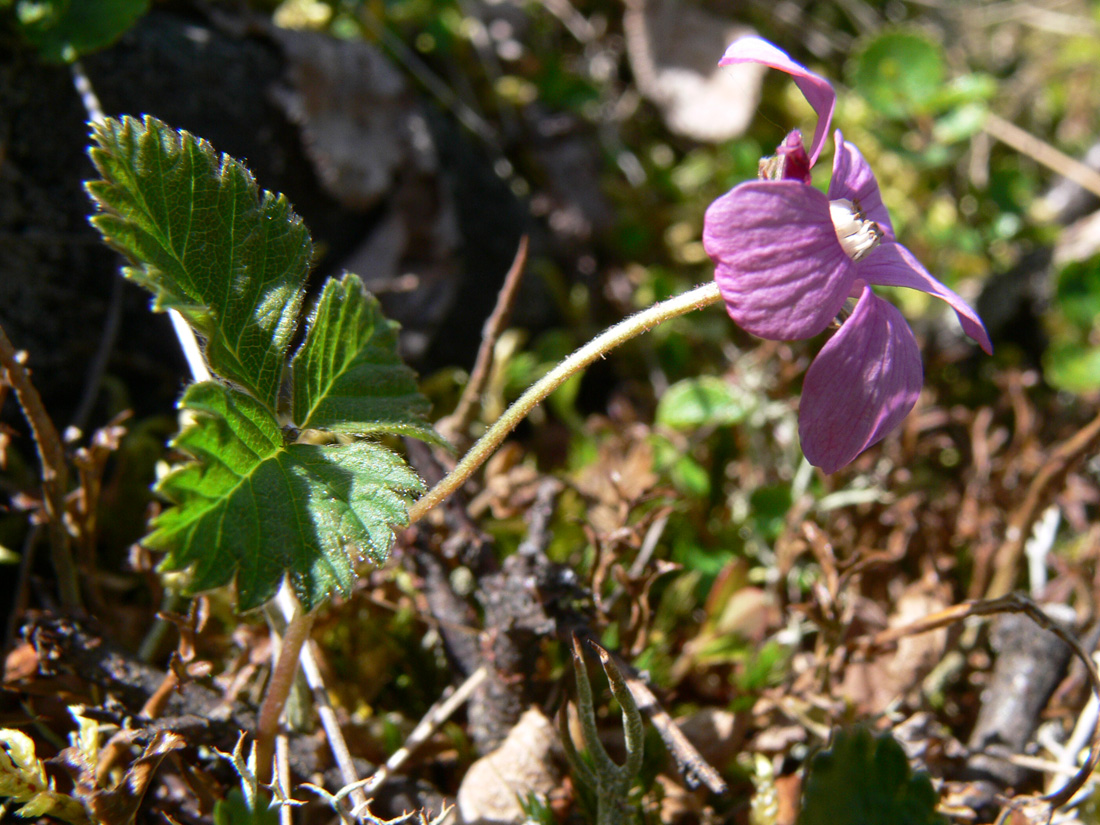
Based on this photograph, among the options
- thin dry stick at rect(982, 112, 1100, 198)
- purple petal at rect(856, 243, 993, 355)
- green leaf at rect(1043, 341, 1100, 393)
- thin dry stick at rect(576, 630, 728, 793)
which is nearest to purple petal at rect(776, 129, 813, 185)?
purple petal at rect(856, 243, 993, 355)

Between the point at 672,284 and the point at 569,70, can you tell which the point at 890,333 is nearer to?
the point at 672,284

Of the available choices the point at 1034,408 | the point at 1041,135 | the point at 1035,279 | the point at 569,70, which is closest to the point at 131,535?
the point at 569,70

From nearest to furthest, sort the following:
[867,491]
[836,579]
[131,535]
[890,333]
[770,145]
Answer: [890,333] → [836,579] → [131,535] → [867,491] → [770,145]

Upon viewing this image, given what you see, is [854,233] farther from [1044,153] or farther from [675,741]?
[1044,153]

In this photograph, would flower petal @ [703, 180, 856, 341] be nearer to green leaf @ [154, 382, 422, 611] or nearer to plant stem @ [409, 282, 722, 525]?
plant stem @ [409, 282, 722, 525]

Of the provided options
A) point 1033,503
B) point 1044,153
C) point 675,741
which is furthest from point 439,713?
point 1044,153
